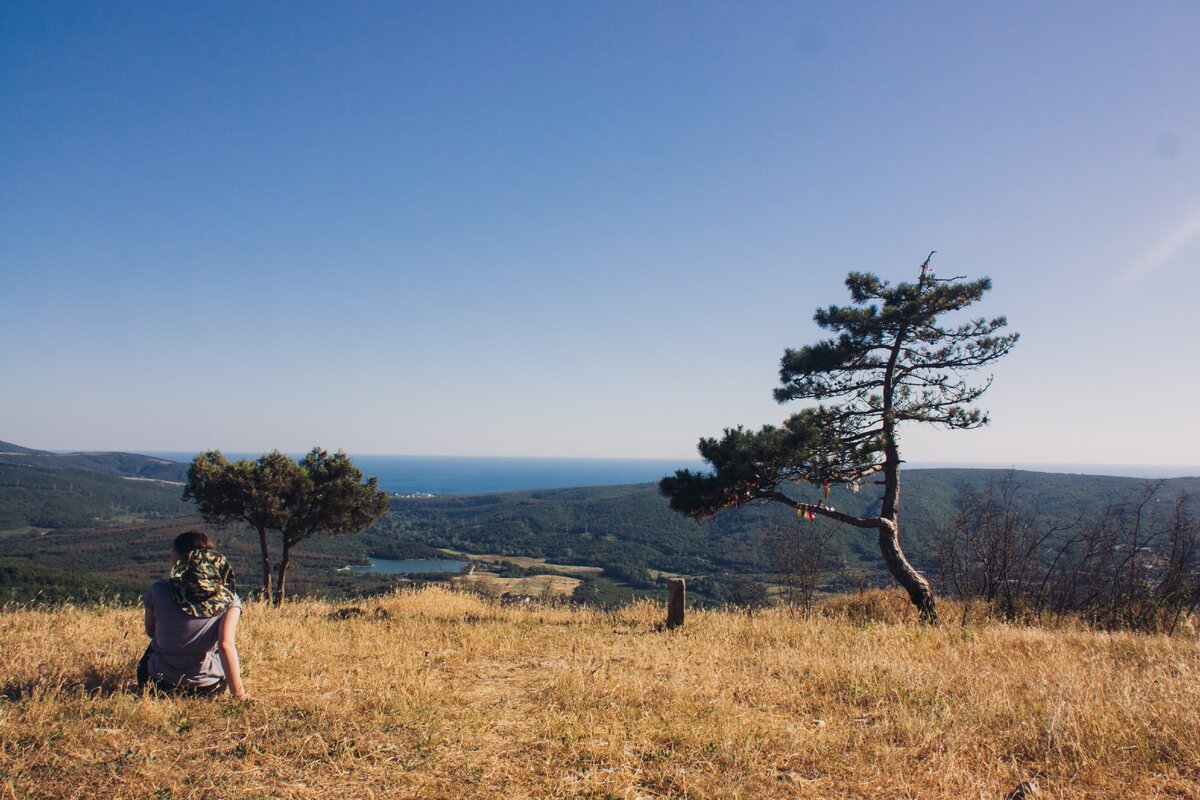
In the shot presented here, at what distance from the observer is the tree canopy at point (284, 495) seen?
710 inches

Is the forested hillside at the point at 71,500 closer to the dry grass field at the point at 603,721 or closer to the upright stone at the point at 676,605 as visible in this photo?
the dry grass field at the point at 603,721

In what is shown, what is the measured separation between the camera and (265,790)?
158 inches

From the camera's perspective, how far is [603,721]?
17.9 ft

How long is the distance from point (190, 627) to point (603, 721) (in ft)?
13.1

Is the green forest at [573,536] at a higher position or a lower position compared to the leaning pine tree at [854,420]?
lower

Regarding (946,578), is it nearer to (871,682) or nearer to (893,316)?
(893,316)

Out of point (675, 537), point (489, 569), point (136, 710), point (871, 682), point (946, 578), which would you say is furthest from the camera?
point (675, 537)

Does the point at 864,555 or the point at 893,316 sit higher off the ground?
the point at 893,316

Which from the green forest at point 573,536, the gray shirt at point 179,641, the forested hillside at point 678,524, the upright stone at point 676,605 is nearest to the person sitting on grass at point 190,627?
the gray shirt at point 179,641

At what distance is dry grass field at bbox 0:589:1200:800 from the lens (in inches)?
167

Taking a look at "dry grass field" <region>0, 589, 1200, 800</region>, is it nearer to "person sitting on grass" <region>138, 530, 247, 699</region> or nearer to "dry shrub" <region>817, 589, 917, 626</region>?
"person sitting on grass" <region>138, 530, 247, 699</region>

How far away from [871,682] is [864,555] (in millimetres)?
60973

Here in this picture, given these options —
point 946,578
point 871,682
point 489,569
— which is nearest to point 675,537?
point 489,569

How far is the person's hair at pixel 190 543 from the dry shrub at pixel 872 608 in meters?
11.5
